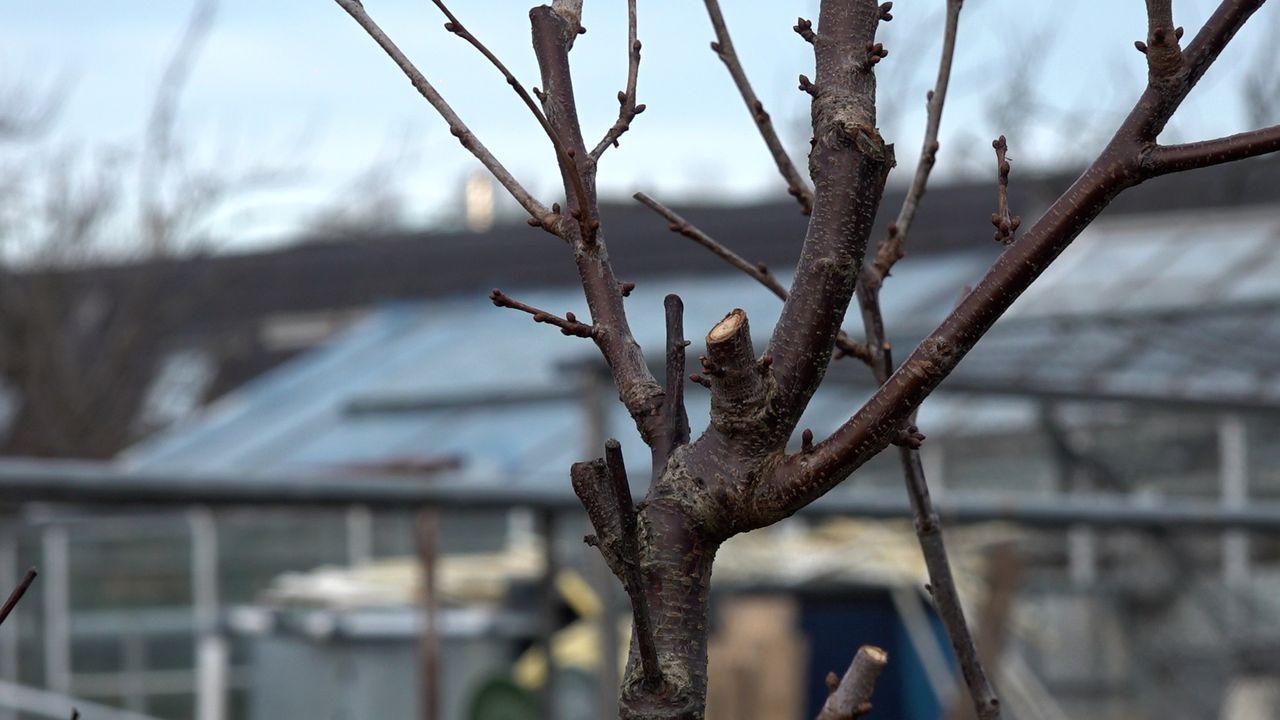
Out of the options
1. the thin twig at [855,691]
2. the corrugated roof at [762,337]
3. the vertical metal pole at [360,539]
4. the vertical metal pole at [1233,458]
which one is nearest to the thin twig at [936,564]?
the thin twig at [855,691]

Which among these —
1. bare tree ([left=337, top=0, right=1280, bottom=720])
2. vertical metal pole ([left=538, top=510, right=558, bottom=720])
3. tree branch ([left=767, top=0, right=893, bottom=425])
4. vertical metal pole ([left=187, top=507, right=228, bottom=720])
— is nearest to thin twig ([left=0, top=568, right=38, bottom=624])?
bare tree ([left=337, top=0, right=1280, bottom=720])

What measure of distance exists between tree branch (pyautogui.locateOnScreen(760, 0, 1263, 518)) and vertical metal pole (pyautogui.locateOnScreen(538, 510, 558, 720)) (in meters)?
2.34

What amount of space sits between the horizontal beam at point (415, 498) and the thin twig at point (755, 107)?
140 cm

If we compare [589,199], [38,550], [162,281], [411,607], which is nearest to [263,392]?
[162,281]

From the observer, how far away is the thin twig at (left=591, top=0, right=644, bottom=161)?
3.03ft

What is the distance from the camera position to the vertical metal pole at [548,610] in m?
3.09

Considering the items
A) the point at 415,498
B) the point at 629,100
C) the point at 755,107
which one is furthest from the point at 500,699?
the point at 629,100

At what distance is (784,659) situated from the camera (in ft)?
14.5

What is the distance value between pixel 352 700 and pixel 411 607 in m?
0.42

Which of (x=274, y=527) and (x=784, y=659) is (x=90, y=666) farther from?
(x=784, y=659)

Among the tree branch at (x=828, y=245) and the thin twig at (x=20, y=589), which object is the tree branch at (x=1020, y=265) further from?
the thin twig at (x=20, y=589)

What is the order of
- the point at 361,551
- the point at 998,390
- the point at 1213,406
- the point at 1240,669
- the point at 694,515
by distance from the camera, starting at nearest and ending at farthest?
the point at 694,515 → the point at 998,390 → the point at 1213,406 → the point at 1240,669 → the point at 361,551

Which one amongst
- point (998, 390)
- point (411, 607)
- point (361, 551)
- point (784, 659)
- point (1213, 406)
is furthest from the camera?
point (361, 551)

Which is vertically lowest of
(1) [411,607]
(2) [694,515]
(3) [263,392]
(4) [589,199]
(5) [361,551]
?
(2) [694,515]
